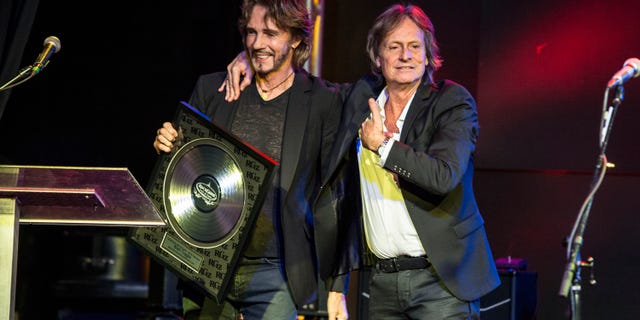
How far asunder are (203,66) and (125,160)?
776 millimetres

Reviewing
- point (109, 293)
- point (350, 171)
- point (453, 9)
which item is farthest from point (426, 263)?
point (109, 293)

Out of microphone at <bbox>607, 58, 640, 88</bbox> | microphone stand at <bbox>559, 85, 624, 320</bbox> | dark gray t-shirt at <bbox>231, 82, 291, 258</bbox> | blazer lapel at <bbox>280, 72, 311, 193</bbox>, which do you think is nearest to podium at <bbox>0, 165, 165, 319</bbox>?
dark gray t-shirt at <bbox>231, 82, 291, 258</bbox>

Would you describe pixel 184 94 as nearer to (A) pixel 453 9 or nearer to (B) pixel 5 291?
(A) pixel 453 9

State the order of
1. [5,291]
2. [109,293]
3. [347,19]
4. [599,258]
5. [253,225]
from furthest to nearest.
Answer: [109,293] → [347,19] → [599,258] → [253,225] → [5,291]

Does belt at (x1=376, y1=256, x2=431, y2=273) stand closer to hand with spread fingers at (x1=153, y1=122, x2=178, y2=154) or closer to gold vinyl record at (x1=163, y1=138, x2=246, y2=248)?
gold vinyl record at (x1=163, y1=138, x2=246, y2=248)

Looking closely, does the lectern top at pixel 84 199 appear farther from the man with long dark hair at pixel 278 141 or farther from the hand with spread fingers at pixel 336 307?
the hand with spread fingers at pixel 336 307

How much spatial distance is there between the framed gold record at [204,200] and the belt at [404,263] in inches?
20.2

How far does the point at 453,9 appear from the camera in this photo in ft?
16.9

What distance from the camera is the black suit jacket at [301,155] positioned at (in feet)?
10.6

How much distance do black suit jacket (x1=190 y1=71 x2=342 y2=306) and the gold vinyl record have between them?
7.0 inches

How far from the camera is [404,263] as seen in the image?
10.1 feet

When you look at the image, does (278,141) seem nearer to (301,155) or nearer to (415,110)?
(301,155)

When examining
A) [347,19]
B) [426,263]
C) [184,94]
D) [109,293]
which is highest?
[347,19]

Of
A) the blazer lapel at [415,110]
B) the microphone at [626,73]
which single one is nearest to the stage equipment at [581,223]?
the microphone at [626,73]
